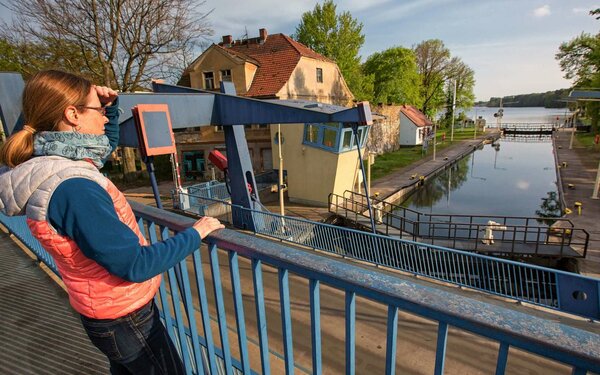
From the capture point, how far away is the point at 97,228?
1.13 meters

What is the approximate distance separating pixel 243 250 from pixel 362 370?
3.83 m

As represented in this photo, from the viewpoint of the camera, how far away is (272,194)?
Result: 18.3 metres

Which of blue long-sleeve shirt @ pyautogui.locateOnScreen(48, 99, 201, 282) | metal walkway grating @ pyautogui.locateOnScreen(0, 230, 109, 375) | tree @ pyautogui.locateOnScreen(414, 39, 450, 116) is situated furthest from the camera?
tree @ pyautogui.locateOnScreen(414, 39, 450, 116)

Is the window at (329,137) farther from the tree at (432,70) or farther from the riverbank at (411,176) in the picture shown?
the tree at (432,70)

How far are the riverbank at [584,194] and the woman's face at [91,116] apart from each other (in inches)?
495

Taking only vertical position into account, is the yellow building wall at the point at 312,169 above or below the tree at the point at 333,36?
below

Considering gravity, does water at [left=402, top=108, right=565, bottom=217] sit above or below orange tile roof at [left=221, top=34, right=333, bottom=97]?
below

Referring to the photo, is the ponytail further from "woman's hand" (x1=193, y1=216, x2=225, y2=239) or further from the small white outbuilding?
the small white outbuilding

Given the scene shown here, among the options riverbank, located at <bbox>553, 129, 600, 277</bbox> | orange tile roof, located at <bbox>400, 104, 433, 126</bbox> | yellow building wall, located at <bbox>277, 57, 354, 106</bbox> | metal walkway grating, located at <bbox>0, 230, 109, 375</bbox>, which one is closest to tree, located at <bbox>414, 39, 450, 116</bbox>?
orange tile roof, located at <bbox>400, 104, 433, 126</bbox>

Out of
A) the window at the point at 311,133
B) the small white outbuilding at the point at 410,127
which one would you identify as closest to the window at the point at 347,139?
the window at the point at 311,133

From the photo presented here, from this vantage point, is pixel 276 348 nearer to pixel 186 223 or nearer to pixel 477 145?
pixel 186 223

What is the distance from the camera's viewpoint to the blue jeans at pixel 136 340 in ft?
4.78

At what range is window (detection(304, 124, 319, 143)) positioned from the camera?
15.3 m

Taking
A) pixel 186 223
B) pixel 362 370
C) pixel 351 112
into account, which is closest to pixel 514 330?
pixel 186 223
